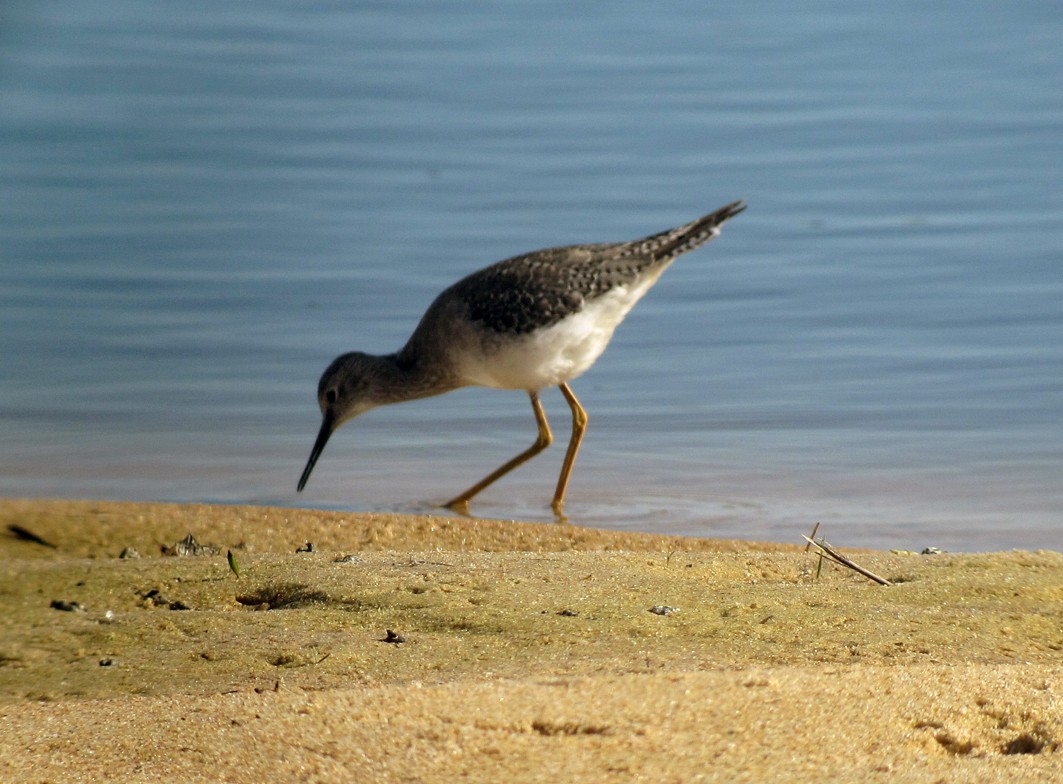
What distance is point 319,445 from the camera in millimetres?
7379

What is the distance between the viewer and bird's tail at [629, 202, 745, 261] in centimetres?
741

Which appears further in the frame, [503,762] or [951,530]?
[951,530]

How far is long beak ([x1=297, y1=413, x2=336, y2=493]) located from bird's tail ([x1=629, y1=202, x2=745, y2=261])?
1.81 meters

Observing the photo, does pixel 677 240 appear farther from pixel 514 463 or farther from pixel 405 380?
pixel 405 380

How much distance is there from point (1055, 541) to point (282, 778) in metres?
4.37

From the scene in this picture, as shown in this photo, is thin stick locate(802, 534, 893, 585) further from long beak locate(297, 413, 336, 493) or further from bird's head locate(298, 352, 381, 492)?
bird's head locate(298, 352, 381, 492)

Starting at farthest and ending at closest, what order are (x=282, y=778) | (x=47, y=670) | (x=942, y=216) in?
1. (x=942, y=216)
2. (x=47, y=670)
3. (x=282, y=778)

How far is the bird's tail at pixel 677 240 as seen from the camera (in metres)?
7.41

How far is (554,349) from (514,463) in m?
0.63

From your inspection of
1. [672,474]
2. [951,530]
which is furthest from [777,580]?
[672,474]

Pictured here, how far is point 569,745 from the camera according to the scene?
2.42 metres

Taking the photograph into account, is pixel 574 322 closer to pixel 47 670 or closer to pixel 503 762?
pixel 47 670

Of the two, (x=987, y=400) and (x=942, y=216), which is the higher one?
(x=942, y=216)

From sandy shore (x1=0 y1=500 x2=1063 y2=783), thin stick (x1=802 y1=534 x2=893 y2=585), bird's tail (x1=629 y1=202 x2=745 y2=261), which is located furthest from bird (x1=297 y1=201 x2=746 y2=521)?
thin stick (x1=802 y1=534 x2=893 y2=585)
